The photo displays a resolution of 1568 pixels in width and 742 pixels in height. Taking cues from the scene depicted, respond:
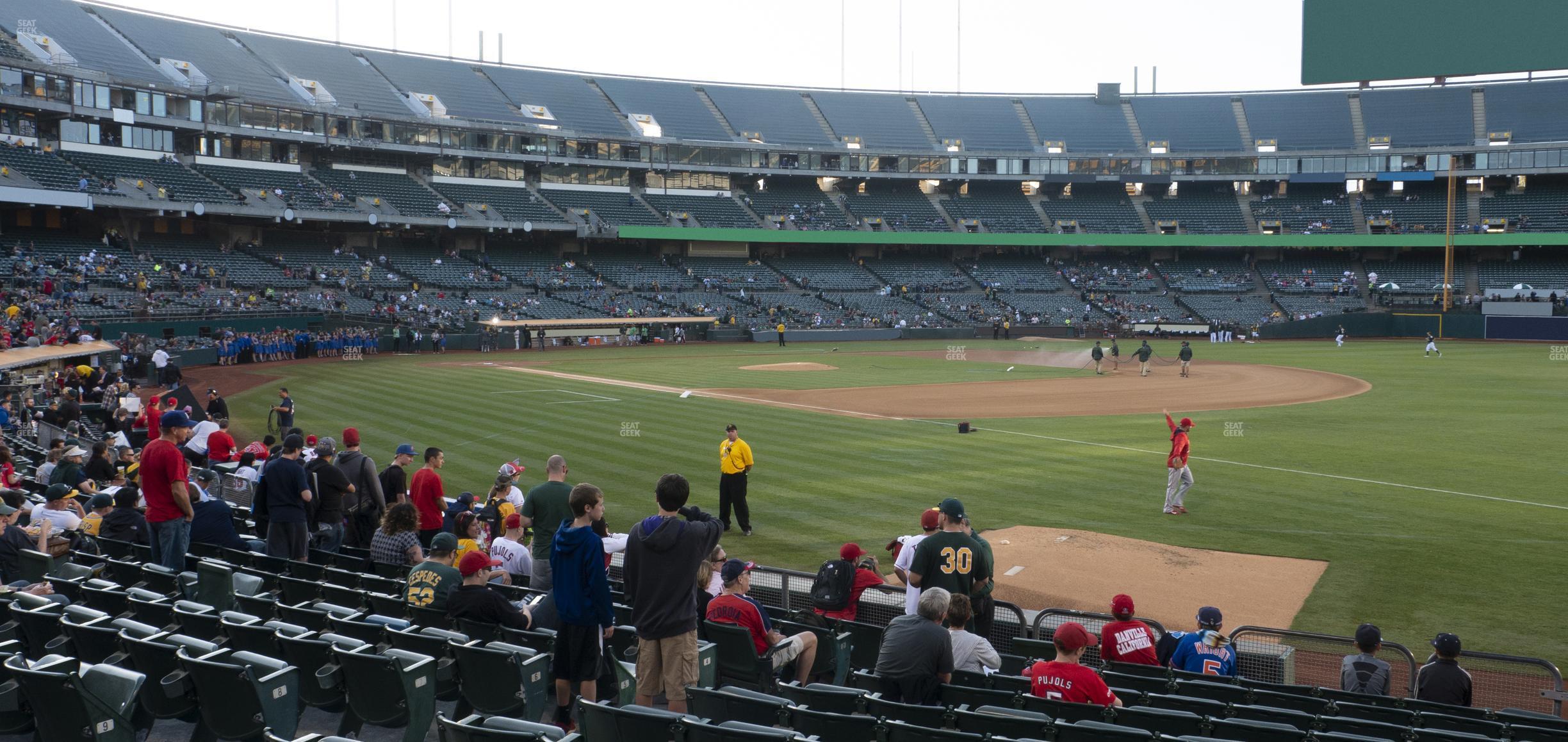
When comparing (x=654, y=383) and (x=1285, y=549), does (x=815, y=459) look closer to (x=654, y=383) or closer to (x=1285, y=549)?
(x=1285, y=549)

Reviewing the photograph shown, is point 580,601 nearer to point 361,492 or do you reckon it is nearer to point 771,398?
point 361,492

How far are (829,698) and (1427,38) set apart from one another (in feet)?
274

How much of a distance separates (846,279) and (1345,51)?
39.6m

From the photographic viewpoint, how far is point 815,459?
960 inches

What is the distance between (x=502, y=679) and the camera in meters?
7.33

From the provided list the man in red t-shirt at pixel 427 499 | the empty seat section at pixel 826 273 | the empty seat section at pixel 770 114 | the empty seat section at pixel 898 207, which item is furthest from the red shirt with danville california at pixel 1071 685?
the empty seat section at pixel 770 114

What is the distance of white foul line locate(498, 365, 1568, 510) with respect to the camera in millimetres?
20078

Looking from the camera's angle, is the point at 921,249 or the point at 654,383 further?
the point at 921,249

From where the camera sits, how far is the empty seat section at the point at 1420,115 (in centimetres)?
8581

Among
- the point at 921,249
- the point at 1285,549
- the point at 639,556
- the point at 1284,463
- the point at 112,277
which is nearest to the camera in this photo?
the point at 639,556

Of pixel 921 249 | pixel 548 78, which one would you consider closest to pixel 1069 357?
pixel 921 249

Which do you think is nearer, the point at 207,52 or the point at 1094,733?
the point at 1094,733

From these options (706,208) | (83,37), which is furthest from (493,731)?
(706,208)

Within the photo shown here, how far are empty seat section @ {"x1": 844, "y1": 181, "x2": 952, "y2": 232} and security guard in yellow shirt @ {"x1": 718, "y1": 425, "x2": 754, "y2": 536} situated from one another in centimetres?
7387
